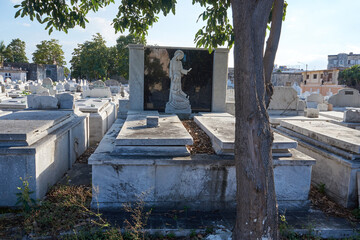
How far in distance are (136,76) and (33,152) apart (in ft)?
13.1

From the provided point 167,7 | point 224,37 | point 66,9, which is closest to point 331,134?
point 224,37

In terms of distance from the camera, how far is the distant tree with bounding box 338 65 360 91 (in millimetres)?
37969

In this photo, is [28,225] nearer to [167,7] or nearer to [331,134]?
[167,7]

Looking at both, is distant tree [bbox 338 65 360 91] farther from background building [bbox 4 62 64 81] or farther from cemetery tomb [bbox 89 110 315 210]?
background building [bbox 4 62 64 81]

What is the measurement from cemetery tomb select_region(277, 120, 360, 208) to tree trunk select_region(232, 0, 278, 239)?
6.93 feet

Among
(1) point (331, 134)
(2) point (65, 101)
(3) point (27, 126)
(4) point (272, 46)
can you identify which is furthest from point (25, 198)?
(1) point (331, 134)

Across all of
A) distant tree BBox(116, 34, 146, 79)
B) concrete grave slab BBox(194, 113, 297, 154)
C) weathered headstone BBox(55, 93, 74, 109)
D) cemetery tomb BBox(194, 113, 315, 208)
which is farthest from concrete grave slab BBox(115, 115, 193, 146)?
distant tree BBox(116, 34, 146, 79)

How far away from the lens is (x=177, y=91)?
7410mm

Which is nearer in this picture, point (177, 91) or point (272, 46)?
point (272, 46)

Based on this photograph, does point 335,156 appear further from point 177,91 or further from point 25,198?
point 25,198

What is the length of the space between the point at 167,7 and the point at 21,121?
3222 mm

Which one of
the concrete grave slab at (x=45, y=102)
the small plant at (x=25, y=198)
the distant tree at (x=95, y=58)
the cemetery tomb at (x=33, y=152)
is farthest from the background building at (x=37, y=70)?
the small plant at (x=25, y=198)

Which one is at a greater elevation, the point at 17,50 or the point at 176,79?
the point at 17,50

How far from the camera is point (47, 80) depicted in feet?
55.6
